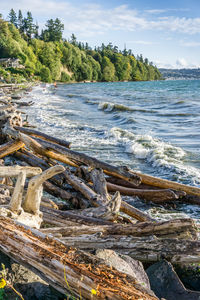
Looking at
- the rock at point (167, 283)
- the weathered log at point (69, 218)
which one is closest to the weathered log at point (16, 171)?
the weathered log at point (69, 218)

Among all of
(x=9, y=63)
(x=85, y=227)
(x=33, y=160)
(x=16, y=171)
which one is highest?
(x=9, y=63)

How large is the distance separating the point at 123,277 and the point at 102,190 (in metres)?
3.11

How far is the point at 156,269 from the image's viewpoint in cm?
294

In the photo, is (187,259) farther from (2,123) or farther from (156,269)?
(2,123)

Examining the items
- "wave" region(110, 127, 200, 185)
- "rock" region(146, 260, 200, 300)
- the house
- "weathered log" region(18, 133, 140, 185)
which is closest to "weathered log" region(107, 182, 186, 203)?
"weathered log" region(18, 133, 140, 185)

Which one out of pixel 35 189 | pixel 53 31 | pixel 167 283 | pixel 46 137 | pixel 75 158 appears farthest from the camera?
pixel 53 31

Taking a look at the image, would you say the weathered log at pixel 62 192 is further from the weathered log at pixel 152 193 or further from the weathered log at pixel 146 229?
the weathered log at pixel 146 229

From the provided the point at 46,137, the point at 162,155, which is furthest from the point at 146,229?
the point at 162,155

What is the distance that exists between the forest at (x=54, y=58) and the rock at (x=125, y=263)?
172 ft

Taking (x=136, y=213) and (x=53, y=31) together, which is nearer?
(x=136, y=213)

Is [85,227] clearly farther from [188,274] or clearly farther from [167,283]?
[188,274]

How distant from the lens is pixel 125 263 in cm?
280

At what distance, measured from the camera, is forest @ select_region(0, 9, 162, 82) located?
87.4m

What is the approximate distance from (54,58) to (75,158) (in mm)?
112800
